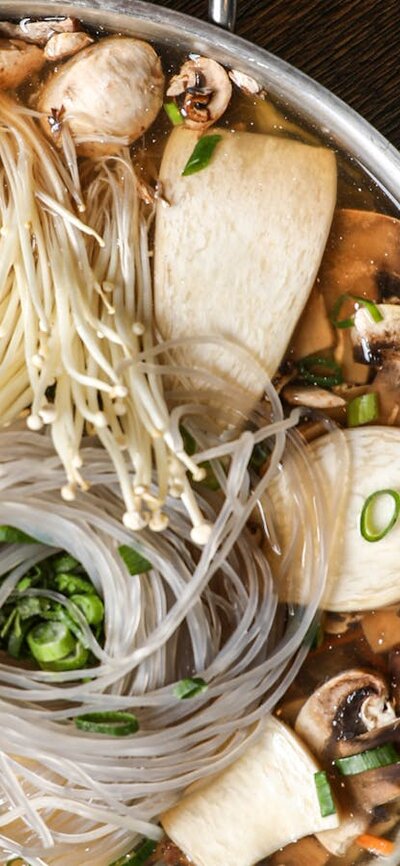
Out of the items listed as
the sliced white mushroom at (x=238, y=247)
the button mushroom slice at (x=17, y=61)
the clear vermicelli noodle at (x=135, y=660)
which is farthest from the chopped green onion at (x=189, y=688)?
the button mushroom slice at (x=17, y=61)

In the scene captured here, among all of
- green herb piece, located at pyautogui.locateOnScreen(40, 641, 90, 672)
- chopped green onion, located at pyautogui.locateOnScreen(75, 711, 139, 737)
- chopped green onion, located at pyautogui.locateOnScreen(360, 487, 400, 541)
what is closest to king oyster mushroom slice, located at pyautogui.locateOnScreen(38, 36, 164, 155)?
chopped green onion, located at pyautogui.locateOnScreen(360, 487, 400, 541)

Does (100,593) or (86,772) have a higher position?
(100,593)

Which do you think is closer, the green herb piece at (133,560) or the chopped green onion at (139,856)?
the green herb piece at (133,560)

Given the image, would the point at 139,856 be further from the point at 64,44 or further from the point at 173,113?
the point at 64,44

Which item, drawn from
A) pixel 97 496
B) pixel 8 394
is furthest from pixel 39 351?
pixel 97 496

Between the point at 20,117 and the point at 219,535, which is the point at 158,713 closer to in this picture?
the point at 219,535

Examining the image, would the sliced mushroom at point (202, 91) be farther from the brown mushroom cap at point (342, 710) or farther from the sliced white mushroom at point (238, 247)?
the brown mushroom cap at point (342, 710)
